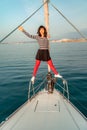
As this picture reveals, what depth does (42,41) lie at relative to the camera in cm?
1143

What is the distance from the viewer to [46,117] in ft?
29.8

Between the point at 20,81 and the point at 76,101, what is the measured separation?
8.85 metres

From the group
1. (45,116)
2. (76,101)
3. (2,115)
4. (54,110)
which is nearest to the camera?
(45,116)

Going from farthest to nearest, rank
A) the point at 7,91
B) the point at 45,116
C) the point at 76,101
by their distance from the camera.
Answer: the point at 7,91, the point at 76,101, the point at 45,116

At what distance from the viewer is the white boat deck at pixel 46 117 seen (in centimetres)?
812

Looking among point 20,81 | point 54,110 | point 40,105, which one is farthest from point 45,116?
point 20,81

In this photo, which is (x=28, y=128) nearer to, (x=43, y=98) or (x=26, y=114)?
(x=26, y=114)

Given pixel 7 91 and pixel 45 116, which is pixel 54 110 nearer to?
pixel 45 116

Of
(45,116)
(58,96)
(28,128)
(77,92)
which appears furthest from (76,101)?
(28,128)

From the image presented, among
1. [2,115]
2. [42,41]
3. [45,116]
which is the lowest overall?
[2,115]

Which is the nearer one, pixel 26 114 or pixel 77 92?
pixel 26 114

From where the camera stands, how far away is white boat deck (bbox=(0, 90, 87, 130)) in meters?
8.12

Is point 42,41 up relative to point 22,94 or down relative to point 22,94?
up

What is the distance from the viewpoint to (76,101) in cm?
1603
